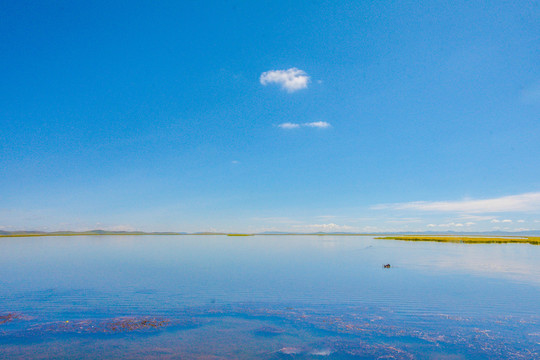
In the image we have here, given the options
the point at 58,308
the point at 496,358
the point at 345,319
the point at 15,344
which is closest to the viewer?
the point at 496,358

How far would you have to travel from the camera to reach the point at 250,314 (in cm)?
2398

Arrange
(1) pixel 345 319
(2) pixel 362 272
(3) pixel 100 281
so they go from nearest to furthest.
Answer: (1) pixel 345 319, (3) pixel 100 281, (2) pixel 362 272

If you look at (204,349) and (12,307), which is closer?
(204,349)

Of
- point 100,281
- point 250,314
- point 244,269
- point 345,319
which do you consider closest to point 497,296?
point 345,319

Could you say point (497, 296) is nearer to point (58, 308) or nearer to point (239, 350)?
point (239, 350)

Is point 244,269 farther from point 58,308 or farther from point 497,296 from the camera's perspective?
point 497,296

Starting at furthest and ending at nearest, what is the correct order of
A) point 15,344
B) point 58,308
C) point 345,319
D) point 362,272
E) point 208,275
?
point 362,272
point 208,275
point 58,308
point 345,319
point 15,344

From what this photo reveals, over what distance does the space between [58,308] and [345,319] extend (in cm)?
2251

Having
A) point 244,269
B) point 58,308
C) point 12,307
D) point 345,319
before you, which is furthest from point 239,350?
point 244,269

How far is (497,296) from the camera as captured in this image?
30078 millimetres

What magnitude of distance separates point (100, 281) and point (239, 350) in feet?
88.7

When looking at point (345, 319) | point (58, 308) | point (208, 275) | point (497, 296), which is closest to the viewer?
point (345, 319)

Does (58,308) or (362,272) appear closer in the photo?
(58,308)

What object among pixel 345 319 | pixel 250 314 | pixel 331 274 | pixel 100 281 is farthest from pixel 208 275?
pixel 345 319
